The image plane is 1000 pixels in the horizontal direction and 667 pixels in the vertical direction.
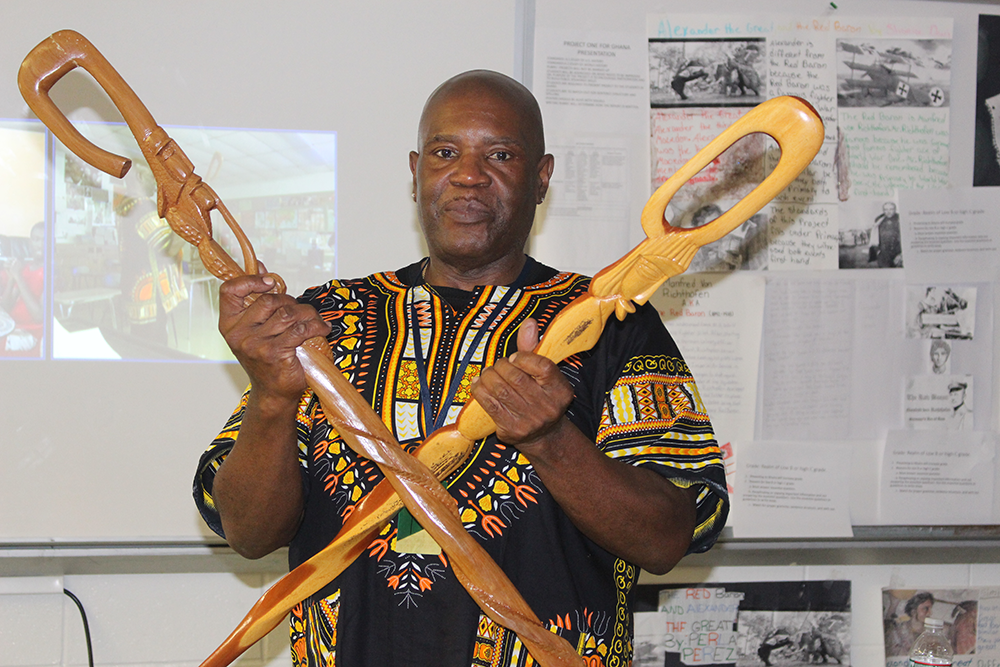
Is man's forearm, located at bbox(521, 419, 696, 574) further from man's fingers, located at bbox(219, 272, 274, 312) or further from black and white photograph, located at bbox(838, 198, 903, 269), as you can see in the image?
black and white photograph, located at bbox(838, 198, 903, 269)

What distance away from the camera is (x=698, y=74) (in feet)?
5.49

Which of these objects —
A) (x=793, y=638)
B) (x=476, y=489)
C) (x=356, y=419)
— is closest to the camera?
(x=356, y=419)

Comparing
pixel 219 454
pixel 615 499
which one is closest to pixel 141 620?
pixel 219 454

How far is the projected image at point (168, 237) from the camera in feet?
5.05

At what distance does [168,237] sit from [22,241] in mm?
267

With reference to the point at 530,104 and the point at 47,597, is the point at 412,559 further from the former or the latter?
the point at 47,597

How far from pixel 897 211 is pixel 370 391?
4.20ft

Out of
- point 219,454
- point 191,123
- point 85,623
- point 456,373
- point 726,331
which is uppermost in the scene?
point 191,123

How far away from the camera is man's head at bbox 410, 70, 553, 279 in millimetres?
1089

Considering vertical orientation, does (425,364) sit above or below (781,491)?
above

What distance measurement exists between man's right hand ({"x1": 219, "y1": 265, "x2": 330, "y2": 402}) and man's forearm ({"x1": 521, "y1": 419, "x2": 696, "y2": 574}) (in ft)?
0.93

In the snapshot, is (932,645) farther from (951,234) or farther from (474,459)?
(474,459)

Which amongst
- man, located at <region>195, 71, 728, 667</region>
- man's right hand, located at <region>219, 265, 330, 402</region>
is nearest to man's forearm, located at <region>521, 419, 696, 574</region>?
man, located at <region>195, 71, 728, 667</region>

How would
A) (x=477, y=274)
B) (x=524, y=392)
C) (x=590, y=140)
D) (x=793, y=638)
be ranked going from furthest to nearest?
(x=793, y=638) < (x=590, y=140) < (x=477, y=274) < (x=524, y=392)
